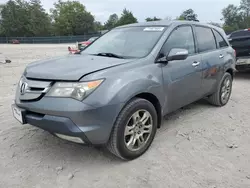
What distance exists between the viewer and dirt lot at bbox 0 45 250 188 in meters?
2.63

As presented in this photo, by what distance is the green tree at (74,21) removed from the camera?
218 ft

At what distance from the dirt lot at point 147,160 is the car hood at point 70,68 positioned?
3.39ft

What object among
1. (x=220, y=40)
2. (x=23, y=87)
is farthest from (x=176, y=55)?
(x=220, y=40)

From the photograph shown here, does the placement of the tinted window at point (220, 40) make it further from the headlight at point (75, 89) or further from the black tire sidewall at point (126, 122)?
the headlight at point (75, 89)

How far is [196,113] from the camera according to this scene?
4602mm

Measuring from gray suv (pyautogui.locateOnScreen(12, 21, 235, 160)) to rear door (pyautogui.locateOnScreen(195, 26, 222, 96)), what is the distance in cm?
3

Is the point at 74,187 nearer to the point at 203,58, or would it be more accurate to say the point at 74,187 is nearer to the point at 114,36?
the point at 114,36

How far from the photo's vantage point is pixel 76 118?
2510 mm

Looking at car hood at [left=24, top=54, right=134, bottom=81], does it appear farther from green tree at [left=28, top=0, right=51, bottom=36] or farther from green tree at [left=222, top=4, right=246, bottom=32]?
green tree at [left=222, top=4, right=246, bottom=32]

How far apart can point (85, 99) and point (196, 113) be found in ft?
8.83

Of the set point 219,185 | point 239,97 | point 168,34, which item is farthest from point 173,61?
point 239,97

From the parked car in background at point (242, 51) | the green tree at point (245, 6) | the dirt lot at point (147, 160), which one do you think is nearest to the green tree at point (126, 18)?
the green tree at point (245, 6)

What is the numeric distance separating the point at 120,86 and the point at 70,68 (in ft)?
2.00

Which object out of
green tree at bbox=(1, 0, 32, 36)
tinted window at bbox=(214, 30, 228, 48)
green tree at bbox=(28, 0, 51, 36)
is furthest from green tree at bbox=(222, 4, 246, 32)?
tinted window at bbox=(214, 30, 228, 48)
